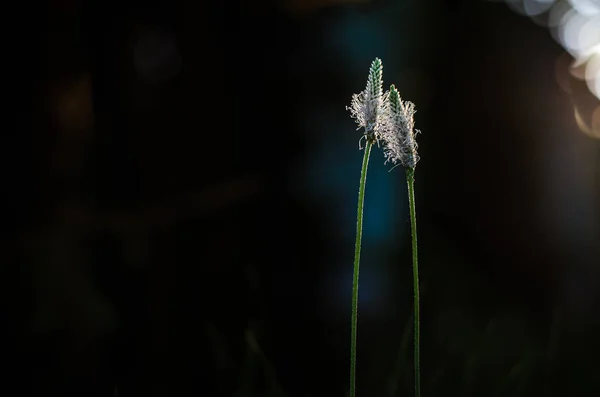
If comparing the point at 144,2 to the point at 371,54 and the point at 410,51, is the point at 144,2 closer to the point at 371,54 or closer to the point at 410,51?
the point at 371,54

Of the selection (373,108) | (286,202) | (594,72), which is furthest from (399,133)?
(594,72)

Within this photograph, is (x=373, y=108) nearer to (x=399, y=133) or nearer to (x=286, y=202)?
(x=399, y=133)

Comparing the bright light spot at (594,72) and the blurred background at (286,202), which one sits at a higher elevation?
the bright light spot at (594,72)

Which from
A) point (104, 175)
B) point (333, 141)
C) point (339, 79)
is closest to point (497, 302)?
point (333, 141)

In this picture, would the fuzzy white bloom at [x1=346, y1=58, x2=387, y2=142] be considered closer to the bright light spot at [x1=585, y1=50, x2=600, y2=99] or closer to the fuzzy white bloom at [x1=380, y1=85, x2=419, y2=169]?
the fuzzy white bloom at [x1=380, y1=85, x2=419, y2=169]

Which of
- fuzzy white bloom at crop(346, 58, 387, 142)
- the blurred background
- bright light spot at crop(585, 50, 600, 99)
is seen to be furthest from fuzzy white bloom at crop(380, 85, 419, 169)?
bright light spot at crop(585, 50, 600, 99)

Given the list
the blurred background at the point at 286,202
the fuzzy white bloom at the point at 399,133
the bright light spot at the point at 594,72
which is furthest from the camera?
the bright light spot at the point at 594,72

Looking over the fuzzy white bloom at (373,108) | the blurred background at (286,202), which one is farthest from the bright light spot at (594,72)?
the fuzzy white bloom at (373,108)

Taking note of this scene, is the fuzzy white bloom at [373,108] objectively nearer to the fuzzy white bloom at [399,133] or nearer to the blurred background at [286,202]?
the fuzzy white bloom at [399,133]

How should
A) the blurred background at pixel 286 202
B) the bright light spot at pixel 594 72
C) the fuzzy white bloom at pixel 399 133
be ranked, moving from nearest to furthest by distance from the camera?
the fuzzy white bloom at pixel 399 133
the blurred background at pixel 286 202
the bright light spot at pixel 594 72
